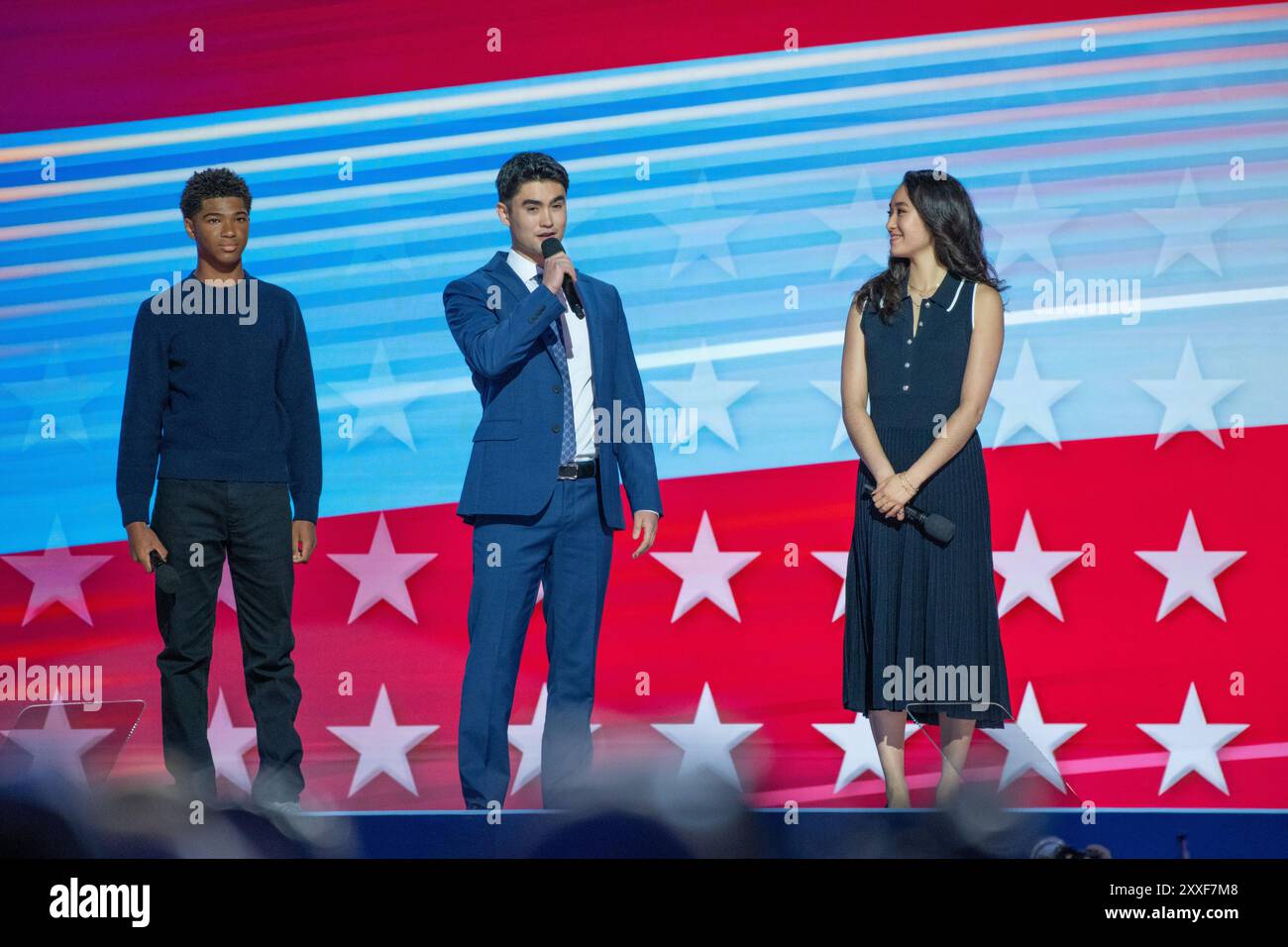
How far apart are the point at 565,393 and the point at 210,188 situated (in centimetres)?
115

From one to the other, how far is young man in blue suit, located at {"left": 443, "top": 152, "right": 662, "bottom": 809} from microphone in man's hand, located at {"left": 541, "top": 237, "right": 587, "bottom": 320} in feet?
0.08

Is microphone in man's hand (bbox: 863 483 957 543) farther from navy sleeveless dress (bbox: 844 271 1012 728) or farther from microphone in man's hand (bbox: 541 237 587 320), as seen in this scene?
microphone in man's hand (bbox: 541 237 587 320)

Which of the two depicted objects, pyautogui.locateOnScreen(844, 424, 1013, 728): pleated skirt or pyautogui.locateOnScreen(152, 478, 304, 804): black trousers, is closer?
pyautogui.locateOnScreen(844, 424, 1013, 728): pleated skirt

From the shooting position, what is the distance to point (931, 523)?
395 cm

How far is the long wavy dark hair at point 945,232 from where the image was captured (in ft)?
13.4

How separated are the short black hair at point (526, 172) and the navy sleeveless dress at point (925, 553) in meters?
0.93

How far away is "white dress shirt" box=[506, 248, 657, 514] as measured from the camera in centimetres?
414

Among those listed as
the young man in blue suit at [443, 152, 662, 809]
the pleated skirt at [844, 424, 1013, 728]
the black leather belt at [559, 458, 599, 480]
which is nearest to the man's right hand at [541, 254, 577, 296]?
the young man in blue suit at [443, 152, 662, 809]

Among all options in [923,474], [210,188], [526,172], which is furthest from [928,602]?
[210,188]

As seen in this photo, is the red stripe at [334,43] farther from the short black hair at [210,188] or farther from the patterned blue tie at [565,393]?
the patterned blue tie at [565,393]

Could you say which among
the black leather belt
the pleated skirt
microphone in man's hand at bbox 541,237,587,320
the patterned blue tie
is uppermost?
microphone in man's hand at bbox 541,237,587,320

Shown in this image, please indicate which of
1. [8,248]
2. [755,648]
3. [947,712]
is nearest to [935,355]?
[947,712]

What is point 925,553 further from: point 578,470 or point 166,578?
point 166,578
